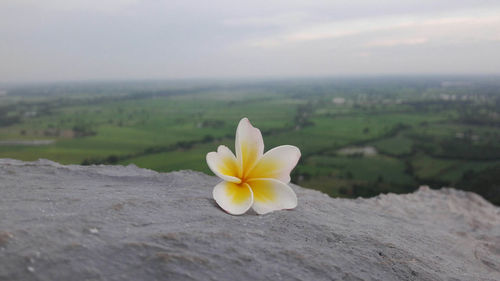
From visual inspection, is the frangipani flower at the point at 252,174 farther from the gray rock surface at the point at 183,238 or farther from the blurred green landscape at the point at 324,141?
the blurred green landscape at the point at 324,141

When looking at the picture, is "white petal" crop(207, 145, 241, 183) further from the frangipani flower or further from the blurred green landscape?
the blurred green landscape

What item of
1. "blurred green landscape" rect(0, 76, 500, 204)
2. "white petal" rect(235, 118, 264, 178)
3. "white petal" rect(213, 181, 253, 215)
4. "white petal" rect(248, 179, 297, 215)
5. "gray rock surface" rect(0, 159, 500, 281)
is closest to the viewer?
"gray rock surface" rect(0, 159, 500, 281)

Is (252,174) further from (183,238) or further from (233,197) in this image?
(183,238)

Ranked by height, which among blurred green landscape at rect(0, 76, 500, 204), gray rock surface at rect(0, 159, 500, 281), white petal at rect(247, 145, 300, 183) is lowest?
blurred green landscape at rect(0, 76, 500, 204)

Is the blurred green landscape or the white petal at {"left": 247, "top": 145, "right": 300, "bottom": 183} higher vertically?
the white petal at {"left": 247, "top": 145, "right": 300, "bottom": 183}

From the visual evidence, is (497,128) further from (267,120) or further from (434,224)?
(434,224)

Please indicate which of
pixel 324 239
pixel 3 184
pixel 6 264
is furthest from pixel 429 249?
pixel 3 184

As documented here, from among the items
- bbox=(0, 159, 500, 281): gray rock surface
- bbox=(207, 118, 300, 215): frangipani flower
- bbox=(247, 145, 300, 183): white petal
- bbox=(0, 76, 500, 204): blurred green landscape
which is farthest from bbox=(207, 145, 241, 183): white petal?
bbox=(0, 76, 500, 204): blurred green landscape
